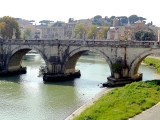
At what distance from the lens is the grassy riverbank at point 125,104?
13.5 meters

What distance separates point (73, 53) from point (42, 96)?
24.6 ft

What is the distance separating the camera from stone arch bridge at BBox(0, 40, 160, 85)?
79.5 ft

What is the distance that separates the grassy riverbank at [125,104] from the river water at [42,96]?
267cm

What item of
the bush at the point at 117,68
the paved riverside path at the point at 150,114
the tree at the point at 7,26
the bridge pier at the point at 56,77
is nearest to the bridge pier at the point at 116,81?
the bush at the point at 117,68

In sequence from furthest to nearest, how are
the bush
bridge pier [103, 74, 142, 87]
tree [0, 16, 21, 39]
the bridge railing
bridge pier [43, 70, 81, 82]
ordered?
tree [0, 16, 21, 39] → bridge pier [43, 70, 81, 82] → the bush → bridge pier [103, 74, 142, 87] → the bridge railing

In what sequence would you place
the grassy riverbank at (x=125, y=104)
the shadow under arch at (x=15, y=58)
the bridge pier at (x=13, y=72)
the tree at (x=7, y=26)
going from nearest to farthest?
the grassy riverbank at (x=125, y=104) < the bridge pier at (x=13, y=72) < the shadow under arch at (x=15, y=58) < the tree at (x=7, y=26)

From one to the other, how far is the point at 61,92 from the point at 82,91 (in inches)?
68.7

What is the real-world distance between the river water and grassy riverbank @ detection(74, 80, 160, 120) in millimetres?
2672

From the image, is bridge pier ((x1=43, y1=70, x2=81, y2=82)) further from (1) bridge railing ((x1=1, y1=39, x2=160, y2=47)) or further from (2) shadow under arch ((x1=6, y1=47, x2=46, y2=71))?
(2) shadow under arch ((x1=6, y1=47, x2=46, y2=71))

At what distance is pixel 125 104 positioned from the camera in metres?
15.1

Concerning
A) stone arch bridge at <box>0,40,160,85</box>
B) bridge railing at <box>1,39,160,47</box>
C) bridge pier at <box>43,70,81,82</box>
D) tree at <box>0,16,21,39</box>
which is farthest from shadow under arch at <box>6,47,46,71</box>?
tree at <box>0,16,21,39</box>

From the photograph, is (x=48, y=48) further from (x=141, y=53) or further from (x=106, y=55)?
(x=141, y=53)

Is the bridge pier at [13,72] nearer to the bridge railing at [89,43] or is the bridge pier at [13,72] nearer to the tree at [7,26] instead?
the bridge railing at [89,43]

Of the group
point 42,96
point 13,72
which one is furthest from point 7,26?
point 42,96
